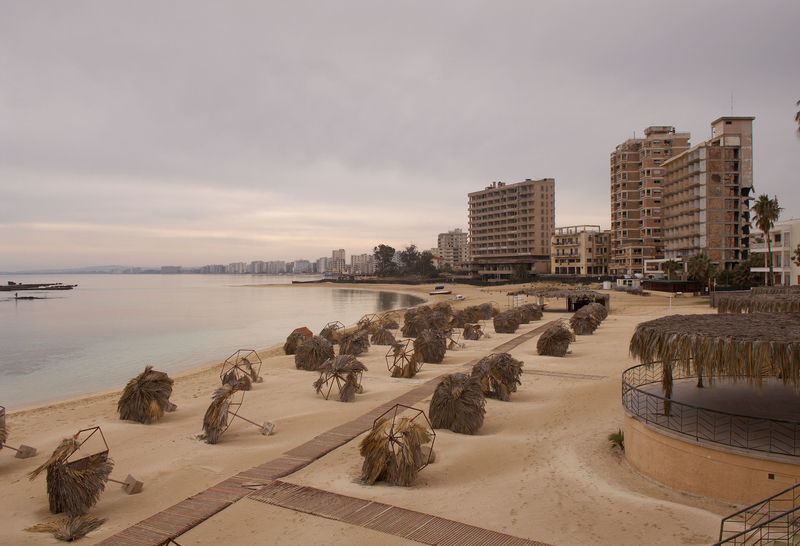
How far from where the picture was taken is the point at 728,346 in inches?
284

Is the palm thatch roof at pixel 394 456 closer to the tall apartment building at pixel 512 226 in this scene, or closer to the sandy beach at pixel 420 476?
the sandy beach at pixel 420 476

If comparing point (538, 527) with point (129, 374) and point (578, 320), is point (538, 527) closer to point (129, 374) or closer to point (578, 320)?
point (578, 320)

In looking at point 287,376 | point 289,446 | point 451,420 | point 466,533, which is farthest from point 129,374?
point 466,533

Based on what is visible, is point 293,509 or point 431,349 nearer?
point 293,509

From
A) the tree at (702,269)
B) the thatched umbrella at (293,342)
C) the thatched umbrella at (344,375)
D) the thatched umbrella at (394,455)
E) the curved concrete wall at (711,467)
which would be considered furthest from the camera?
the tree at (702,269)

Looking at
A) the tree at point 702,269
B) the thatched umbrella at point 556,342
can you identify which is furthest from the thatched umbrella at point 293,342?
the tree at point 702,269

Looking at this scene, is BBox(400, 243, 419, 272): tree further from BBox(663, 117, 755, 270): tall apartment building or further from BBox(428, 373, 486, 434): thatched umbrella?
BBox(428, 373, 486, 434): thatched umbrella

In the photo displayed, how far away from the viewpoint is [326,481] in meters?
8.44

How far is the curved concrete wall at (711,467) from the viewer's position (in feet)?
21.9

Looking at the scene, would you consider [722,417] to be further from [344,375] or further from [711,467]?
[344,375]

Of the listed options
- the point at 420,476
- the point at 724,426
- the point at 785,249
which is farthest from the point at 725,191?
the point at 420,476

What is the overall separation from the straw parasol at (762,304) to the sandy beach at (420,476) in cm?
398

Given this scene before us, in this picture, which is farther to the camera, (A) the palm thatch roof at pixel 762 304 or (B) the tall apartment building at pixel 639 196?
(B) the tall apartment building at pixel 639 196

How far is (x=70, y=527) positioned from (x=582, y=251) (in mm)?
89503
